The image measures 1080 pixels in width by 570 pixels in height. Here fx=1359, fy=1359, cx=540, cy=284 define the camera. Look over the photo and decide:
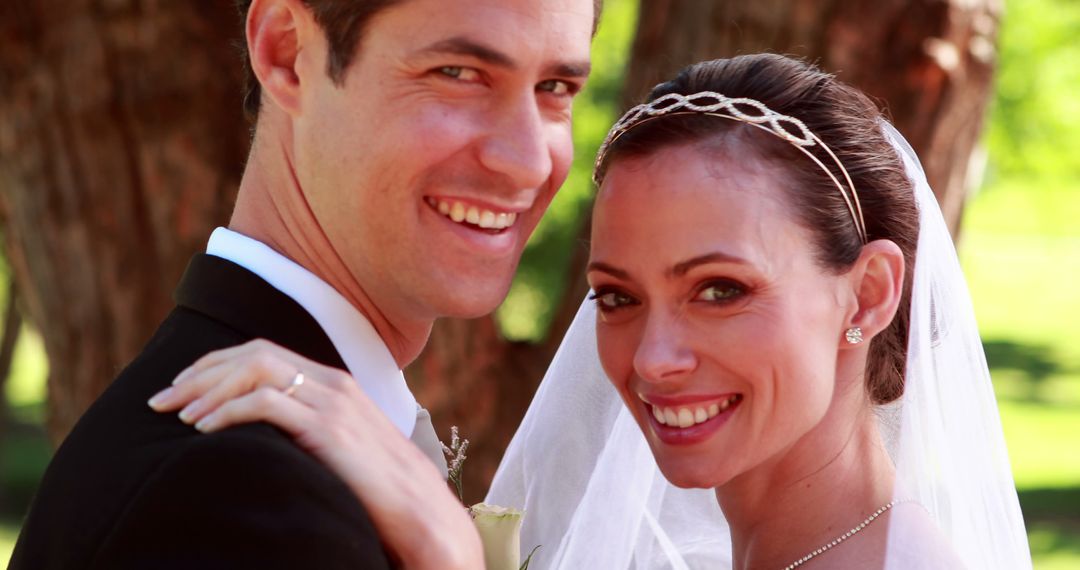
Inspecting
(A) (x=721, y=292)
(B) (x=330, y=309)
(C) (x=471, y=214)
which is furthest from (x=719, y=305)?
(B) (x=330, y=309)

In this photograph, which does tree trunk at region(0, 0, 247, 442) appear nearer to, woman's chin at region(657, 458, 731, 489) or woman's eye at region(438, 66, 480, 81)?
woman's chin at region(657, 458, 731, 489)

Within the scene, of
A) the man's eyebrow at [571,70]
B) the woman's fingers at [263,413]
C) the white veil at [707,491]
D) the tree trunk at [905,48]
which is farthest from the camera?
the tree trunk at [905,48]

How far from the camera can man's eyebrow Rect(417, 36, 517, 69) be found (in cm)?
249

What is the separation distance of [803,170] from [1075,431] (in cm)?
2153

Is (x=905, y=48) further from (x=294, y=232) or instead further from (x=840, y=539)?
(x=294, y=232)

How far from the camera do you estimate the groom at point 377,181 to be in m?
2.39

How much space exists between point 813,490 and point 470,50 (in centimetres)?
137

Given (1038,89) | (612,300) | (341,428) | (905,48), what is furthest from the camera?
(1038,89)

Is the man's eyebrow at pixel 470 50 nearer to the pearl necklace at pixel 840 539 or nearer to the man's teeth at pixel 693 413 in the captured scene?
the man's teeth at pixel 693 413

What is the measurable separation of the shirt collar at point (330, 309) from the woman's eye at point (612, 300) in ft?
2.32

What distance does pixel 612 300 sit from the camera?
3113 millimetres

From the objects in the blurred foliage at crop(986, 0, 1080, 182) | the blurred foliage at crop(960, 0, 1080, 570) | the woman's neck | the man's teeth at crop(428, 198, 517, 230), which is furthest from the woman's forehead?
the blurred foliage at crop(986, 0, 1080, 182)

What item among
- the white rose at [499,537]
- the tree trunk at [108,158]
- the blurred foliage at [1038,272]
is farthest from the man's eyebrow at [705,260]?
the blurred foliage at [1038,272]

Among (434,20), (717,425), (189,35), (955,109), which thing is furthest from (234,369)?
(955,109)
